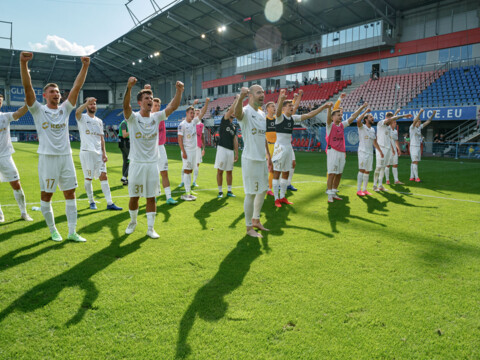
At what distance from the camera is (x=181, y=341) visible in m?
2.49

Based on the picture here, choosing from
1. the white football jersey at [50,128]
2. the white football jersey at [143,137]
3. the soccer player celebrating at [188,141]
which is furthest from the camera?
the soccer player celebrating at [188,141]

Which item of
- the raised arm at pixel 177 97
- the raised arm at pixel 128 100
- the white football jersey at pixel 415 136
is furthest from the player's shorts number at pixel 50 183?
the white football jersey at pixel 415 136

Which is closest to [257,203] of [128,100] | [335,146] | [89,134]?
[128,100]

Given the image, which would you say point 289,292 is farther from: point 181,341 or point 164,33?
point 164,33

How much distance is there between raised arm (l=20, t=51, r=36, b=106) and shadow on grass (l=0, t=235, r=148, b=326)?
86.5 inches

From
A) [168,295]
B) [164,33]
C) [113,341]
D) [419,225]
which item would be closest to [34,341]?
[113,341]

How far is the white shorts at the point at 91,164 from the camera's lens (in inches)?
258

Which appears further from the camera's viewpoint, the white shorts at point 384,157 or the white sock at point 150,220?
the white shorts at point 384,157

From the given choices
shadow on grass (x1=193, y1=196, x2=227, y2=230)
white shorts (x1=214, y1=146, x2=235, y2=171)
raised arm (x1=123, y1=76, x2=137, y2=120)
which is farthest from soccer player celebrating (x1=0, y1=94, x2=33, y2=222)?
white shorts (x1=214, y1=146, x2=235, y2=171)

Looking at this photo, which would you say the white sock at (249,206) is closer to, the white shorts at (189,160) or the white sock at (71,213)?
the white sock at (71,213)

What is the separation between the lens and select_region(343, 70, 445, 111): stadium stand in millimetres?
27016

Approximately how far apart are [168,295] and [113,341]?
733 millimetres

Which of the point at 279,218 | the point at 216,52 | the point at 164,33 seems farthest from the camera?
the point at 216,52

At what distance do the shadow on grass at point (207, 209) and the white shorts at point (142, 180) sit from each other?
3.88 feet
